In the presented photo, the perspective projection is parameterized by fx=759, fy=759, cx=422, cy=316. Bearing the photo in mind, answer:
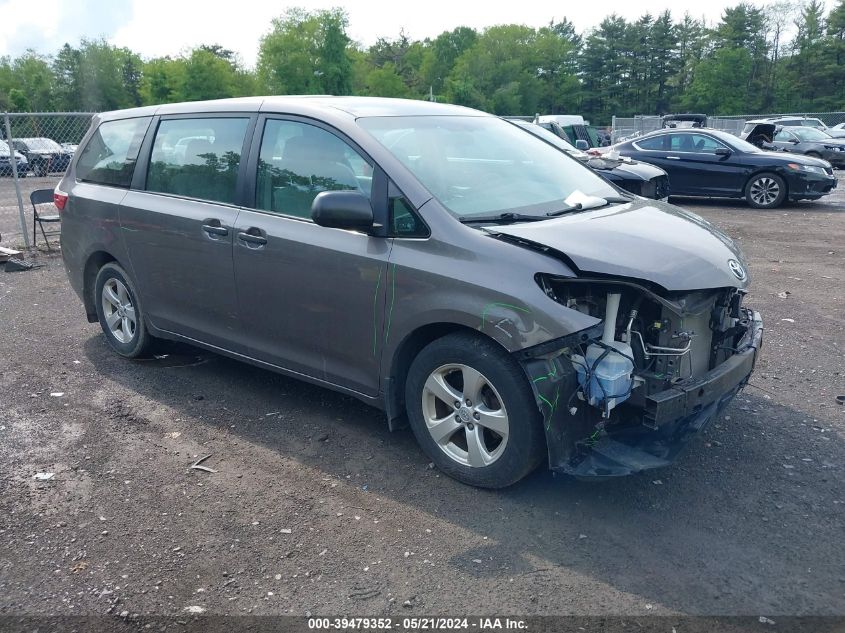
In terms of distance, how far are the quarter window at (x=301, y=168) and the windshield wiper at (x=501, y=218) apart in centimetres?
56

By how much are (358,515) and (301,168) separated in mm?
1982

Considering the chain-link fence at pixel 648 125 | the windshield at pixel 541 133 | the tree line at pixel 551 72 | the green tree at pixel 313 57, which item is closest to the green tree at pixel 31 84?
the tree line at pixel 551 72

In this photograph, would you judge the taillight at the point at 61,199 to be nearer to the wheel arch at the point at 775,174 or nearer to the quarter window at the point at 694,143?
the quarter window at the point at 694,143

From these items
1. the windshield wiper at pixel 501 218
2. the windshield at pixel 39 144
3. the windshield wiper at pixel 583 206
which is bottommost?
the windshield at pixel 39 144

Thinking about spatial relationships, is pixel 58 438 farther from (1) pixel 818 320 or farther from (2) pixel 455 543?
(1) pixel 818 320

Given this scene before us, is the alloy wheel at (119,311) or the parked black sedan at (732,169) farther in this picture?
the parked black sedan at (732,169)

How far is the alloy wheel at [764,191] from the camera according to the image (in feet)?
48.7

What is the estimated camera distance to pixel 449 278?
3.65 metres

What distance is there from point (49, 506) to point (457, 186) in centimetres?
263

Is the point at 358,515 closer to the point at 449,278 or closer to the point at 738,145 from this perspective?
the point at 449,278

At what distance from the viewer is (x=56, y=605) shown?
3020mm

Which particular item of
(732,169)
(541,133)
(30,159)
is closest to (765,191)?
(732,169)

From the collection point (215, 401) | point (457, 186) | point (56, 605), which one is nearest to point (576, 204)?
point (457, 186)

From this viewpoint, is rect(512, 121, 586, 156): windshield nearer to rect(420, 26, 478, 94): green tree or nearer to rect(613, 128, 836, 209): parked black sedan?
rect(613, 128, 836, 209): parked black sedan
